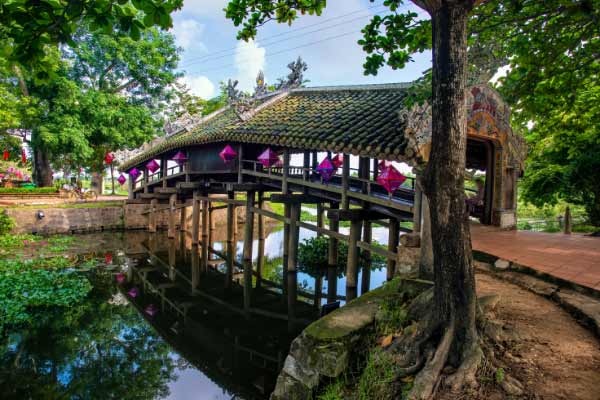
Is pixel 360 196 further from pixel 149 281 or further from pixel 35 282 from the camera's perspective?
pixel 35 282

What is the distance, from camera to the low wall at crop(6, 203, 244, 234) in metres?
16.2

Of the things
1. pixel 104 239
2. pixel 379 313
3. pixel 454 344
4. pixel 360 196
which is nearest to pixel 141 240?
pixel 104 239

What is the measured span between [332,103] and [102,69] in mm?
A: 17845

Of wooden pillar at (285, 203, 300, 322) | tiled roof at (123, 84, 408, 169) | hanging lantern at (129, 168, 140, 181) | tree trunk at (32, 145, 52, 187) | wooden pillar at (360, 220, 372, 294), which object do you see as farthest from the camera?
tree trunk at (32, 145, 52, 187)

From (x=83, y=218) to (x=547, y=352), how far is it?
2013 centimetres

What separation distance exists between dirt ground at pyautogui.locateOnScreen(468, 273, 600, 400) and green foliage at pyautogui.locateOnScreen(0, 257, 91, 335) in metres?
8.53

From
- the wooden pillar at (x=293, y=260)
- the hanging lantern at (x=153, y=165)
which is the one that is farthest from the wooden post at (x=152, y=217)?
the wooden pillar at (x=293, y=260)

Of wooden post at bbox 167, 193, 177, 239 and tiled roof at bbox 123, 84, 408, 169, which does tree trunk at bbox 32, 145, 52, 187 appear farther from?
tiled roof at bbox 123, 84, 408, 169

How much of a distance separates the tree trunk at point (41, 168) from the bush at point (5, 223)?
765cm

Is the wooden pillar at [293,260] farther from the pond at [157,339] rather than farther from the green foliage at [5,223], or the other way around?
the green foliage at [5,223]

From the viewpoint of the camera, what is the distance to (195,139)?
12.3m

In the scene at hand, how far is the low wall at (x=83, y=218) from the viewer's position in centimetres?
1616

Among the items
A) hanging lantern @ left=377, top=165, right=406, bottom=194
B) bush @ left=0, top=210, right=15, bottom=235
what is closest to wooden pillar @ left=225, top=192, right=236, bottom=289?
hanging lantern @ left=377, top=165, right=406, bottom=194

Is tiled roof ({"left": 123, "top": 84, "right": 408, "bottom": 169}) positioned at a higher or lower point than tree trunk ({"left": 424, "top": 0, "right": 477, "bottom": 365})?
higher
